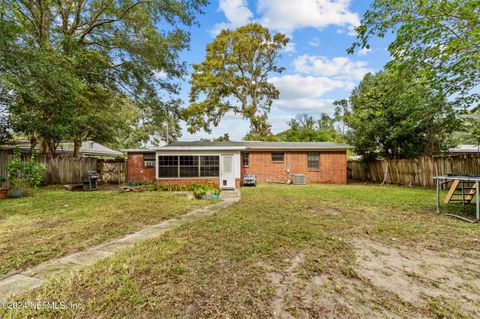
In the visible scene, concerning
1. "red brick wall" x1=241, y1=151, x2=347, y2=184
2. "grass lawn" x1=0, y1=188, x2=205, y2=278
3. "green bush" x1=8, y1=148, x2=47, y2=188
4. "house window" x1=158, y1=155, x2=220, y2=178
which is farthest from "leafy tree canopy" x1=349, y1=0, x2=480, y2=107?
"green bush" x1=8, y1=148, x2=47, y2=188

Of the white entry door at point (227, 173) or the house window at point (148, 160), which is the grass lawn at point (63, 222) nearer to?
the white entry door at point (227, 173)

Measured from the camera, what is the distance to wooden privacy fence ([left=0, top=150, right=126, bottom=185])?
1199cm

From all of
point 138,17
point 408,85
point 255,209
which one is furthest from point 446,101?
point 138,17

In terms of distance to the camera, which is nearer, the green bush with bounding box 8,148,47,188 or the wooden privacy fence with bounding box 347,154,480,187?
the green bush with bounding box 8,148,47,188

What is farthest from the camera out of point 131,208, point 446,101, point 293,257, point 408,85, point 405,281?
point 446,101

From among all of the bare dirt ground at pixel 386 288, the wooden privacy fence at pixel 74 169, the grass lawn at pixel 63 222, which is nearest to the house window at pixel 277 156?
the grass lawn at pixel 63 222

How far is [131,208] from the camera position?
6938 mm

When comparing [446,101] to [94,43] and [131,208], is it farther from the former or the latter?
[94,43]

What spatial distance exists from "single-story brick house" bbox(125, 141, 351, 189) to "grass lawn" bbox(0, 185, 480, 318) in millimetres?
6896

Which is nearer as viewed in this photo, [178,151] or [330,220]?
[330,220]

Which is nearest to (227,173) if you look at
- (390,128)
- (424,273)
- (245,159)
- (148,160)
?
(245,159)

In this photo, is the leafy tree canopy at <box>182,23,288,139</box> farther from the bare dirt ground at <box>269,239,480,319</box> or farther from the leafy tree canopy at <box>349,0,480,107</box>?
the bare dirt ground at <box>269,239,480,319</box>

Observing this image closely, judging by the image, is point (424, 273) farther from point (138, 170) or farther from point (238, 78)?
point (238, 78)

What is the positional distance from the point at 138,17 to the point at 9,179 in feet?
29.4
